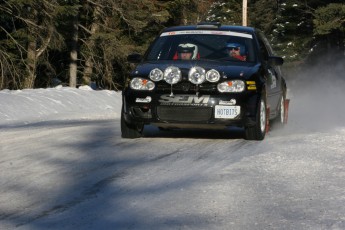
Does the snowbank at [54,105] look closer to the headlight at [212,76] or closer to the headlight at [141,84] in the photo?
the headlight at [141,84]

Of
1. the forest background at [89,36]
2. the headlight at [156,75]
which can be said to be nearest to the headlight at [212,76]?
the headlight at [156,75]

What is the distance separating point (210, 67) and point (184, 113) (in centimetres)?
66

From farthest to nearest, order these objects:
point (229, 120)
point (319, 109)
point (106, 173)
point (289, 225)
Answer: point (319, 109), point (229, 120), point (106, 173), point (289, 225)

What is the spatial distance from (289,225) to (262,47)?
6.67m

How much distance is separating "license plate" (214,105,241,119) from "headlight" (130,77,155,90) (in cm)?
85

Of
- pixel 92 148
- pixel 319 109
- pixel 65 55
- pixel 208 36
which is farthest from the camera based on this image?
pixel 65 55

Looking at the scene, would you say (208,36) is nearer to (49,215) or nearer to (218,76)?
(218,76)

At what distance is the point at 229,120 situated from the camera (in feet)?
32.5

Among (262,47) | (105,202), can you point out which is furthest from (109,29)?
(105,202)

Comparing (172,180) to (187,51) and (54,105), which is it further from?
(54,105)

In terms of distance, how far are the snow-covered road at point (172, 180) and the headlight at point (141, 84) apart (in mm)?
677

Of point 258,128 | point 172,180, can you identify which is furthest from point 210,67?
point 172,180

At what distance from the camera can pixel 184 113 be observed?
991 cm

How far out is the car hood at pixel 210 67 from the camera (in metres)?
9.96
